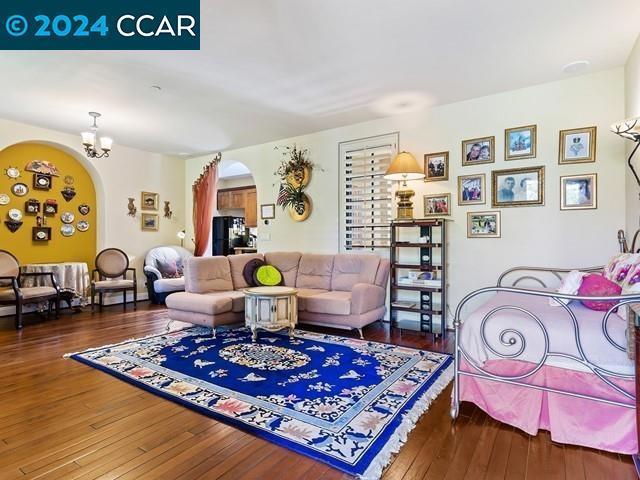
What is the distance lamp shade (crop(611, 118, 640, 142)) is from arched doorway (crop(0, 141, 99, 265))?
7133 millimetres

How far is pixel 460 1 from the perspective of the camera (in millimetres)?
2443

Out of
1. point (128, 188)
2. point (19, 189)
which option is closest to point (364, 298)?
point (128, 188)

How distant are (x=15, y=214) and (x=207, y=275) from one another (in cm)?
321

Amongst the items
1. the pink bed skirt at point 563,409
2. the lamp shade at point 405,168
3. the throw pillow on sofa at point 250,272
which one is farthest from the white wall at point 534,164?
the throw pillow on sofa at point 250,272

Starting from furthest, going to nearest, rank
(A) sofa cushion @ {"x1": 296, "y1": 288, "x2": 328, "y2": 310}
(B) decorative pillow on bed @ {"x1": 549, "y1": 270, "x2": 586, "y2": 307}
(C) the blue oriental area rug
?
(A) sofa cushion @ {"x1": 296, "y1": 288, "x2": 328, "y2": 310} < (B) decorative pillow on bed @ {"x1": 549, "y1": 270, "x2": 586, "y2": 307} < (C) the blue oriental area rug

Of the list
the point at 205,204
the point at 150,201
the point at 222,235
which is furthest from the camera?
the point at 222,235

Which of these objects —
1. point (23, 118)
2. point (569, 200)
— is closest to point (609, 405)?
point (569, 200)

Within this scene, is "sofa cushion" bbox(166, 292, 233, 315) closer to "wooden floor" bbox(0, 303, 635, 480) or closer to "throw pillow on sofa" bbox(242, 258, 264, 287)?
"throw pillow on sofa" bbox(242, 258, 264, 287)

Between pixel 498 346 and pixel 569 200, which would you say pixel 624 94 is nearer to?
pixel 569 200

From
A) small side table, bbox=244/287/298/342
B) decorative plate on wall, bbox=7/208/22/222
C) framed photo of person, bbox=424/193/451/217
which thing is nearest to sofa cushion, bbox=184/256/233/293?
small side table, bbox=244/287/298/342

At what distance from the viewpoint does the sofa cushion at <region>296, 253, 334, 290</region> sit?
4.85 meters

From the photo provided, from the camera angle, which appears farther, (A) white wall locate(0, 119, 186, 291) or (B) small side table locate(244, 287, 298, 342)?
(A) white wall locate(0, 119, 186, 291)

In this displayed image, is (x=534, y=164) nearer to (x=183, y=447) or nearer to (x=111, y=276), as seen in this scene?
(x=183, y=447)

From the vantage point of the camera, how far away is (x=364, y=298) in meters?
4.01
